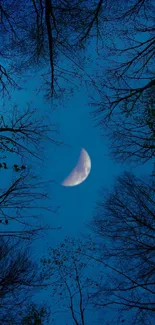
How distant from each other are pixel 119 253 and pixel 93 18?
7302 mm

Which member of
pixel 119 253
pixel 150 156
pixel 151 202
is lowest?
pixel 119 253

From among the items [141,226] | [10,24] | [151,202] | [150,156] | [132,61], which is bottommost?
[141,226]

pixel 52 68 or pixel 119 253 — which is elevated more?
pixel 52 68

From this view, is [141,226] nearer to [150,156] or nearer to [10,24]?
[150,156]

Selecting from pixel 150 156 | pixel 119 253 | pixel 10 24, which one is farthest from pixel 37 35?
pixel 119 253

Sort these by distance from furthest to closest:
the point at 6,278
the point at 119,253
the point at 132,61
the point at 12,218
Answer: the point at 6,278, the point at 119,253, the point at 132,61, the point at 12,218

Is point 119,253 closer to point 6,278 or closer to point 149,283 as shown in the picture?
point 149,283

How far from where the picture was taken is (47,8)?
462 cm

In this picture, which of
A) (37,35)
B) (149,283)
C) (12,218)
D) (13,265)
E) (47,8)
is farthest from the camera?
→ (13,265)

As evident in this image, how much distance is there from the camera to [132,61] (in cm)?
602

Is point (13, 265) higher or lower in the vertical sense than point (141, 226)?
higher

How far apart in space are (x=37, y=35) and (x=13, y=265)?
9.12 meters

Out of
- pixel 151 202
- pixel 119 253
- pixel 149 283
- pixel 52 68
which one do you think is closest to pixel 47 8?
pixel 52 68

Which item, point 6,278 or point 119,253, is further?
point 6,278
